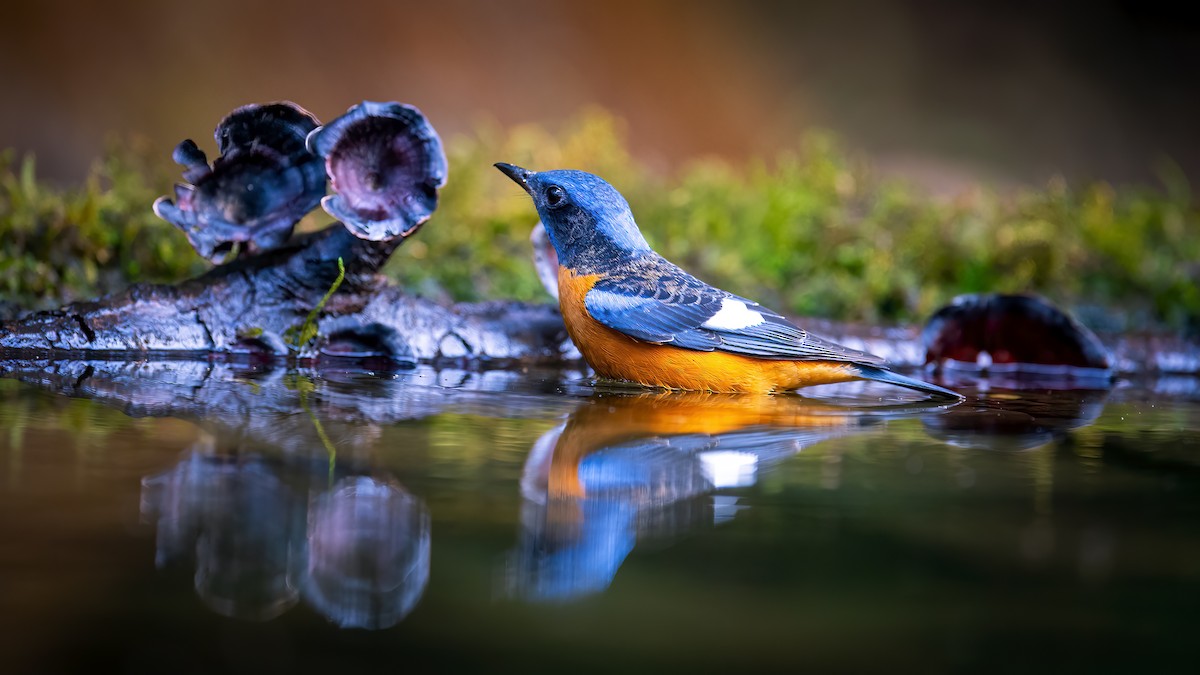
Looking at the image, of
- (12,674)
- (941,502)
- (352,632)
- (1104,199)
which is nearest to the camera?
(12,674)

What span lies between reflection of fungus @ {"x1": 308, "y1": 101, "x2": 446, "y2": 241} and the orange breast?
63 centimetres

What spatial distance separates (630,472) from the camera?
2.06m

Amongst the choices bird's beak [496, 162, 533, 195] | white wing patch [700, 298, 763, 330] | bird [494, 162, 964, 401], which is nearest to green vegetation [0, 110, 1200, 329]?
bird's beak [496, 162, 533, 195]

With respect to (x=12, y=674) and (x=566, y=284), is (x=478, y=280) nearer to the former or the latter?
(x=566, y=284)

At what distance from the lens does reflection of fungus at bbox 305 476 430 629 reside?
4.25 feet

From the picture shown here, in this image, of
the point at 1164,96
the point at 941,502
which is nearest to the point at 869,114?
the point at 1164,96

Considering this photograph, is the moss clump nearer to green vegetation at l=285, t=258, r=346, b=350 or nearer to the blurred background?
green vegetation at l=285, t=258, r=346, b=350

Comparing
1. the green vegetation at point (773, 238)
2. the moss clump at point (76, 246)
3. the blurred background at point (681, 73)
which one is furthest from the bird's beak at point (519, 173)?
the blurred background at point (681, 73)

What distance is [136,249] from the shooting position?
504 centimetres

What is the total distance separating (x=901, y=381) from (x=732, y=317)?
23.0 inches

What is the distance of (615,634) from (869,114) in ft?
39.2

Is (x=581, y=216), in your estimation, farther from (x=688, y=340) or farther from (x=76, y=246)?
(x=76, y=246)

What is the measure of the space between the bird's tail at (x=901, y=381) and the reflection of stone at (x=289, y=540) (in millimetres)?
2042

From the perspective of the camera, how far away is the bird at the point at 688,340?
3492 mm
